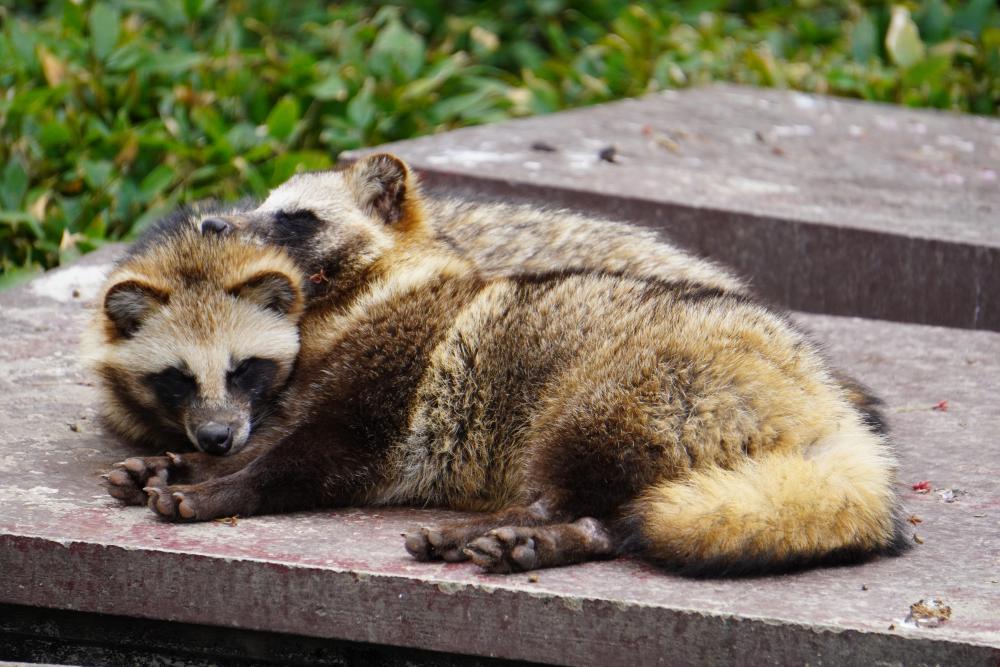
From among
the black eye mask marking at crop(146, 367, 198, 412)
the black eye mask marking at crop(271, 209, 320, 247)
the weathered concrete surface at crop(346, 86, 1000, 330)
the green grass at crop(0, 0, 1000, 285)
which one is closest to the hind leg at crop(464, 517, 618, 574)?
the black eye mask marking at crop(146, 367, 198, 412)

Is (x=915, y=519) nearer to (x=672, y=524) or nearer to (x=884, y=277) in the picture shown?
(x=672, y=524)

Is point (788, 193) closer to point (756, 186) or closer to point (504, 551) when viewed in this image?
point (756, 186)

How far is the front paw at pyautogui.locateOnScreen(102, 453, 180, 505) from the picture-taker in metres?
3.45

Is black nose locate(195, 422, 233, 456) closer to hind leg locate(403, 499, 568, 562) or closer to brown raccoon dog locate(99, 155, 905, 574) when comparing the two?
brown raccoon dog locate(99, 155, 905, 574)

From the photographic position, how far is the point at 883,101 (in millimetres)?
8828

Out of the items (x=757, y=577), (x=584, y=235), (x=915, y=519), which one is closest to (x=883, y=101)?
(x=584, y=235)

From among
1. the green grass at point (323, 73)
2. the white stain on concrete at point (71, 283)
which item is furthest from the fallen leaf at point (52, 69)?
the white stain on concrete at point (71, 283)

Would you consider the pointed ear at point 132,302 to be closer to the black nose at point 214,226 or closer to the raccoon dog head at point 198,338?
the raccoon dog head at point 198,338

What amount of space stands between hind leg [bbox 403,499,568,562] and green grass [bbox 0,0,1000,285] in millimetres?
3356

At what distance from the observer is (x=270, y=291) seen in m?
3.84

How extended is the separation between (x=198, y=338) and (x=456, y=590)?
117cm

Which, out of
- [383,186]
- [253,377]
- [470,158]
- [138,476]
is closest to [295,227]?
[383,186]

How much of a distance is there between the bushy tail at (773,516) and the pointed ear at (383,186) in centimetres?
150

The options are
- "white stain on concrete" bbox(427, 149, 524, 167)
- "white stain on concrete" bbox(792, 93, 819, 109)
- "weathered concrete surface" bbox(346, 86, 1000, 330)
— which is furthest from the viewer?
"white stain on concrete" bbox(792, 93, 819, 109)
